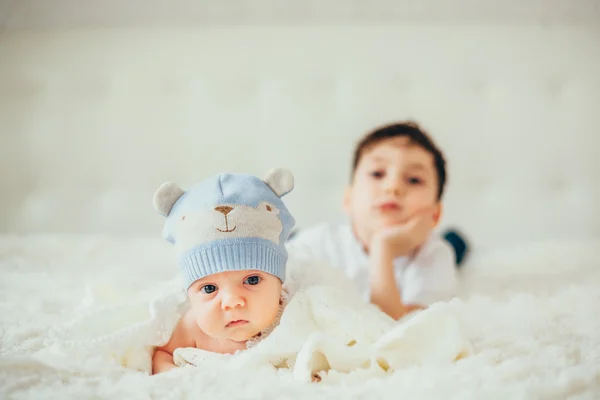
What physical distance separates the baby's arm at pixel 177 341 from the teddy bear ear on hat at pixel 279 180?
26cm

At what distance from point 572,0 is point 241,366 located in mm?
1561

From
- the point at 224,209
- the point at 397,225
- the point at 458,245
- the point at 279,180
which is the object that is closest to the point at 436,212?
the point at 397,225

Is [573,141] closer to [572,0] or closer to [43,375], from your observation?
[572,0]

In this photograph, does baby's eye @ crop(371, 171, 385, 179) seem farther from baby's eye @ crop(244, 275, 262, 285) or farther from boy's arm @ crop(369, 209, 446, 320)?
baby's eye @ crop(244, 275, 262, 285)

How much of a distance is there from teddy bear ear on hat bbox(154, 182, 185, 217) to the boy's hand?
0.47 m

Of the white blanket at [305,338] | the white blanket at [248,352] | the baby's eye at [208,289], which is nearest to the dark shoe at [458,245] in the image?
the white blanket at [248,352]

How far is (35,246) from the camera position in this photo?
151 cm

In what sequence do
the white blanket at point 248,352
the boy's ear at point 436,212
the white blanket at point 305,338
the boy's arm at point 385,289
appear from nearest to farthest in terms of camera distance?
the white blanket at point 248,352 < the white blanket at point 305,338 < the boy's arm at point 385,289 < the boy's ear at point 436,212

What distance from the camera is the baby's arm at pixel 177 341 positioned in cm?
93

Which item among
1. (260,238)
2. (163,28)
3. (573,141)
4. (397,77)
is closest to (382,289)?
(260,238)

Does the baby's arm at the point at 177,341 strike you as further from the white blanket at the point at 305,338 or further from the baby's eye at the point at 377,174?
the baby's eye at the point at 377,174

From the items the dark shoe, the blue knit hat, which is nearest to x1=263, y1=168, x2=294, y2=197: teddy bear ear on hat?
the blue knit hat

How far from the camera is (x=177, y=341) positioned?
3.13 feet

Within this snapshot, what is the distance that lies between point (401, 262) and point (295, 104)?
66 cm
